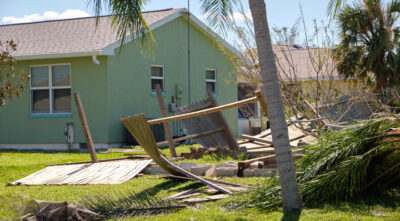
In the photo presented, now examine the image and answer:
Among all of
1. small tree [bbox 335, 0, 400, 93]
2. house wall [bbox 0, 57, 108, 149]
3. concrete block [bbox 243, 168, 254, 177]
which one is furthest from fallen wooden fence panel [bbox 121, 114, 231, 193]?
small tree [bbox 335, 0, 400, 93]

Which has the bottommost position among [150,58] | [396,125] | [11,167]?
[11,167]

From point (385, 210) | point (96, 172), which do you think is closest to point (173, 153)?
point (96, 172)

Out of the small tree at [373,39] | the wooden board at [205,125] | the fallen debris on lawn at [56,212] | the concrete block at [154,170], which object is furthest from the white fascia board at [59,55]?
the fallen debris on lawn at [56,212]

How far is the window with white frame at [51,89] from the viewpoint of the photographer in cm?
1720

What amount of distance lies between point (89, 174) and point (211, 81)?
12.7 meters

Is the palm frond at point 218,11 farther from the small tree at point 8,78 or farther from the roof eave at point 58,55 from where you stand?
the roof eave at point 58,55

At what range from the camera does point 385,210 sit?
5.31 metres

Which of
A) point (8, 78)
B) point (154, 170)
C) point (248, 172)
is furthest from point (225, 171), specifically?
point (8, 78)

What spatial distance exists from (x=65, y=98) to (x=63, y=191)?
10042 mm

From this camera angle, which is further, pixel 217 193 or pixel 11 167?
pixel 11 167

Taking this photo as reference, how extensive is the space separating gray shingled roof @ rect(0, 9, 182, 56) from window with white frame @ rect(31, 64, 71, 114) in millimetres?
730

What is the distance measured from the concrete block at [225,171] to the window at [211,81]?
12.6 metres

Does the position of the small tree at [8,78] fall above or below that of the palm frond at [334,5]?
below

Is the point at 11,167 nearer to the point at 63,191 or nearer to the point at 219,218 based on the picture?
the point at 63,191
